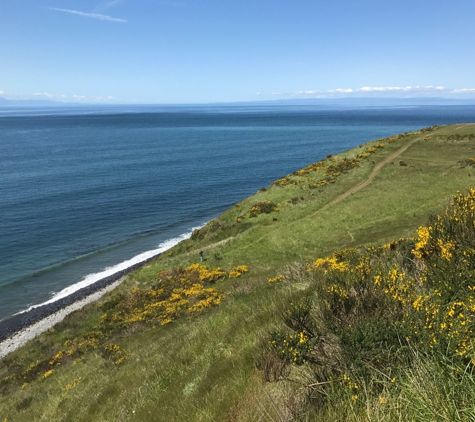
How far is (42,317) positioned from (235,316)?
2916cm

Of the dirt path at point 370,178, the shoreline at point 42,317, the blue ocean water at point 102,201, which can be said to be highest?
the dirt path at point 370,178

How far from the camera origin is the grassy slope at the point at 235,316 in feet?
25.9

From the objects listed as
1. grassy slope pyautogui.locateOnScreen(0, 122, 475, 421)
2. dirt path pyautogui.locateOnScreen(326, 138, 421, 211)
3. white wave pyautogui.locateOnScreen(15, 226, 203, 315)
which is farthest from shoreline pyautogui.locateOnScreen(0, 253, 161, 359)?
dirt path pyautogui.locateOnScreen(326, 138, 421, 211)

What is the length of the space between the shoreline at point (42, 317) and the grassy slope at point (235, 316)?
14.0 ft

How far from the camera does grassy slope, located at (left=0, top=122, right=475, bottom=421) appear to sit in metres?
7.89

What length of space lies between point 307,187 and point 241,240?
17.4m

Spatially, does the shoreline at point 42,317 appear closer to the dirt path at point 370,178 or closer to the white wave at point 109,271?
the white wave at point 109,271

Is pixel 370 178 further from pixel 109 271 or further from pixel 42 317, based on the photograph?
pixel 42 317

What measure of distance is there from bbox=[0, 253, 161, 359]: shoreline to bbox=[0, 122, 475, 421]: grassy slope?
14.0 ft

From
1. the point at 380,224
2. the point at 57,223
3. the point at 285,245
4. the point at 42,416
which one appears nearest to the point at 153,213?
the point at 57,223

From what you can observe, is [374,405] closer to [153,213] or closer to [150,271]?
[150,271]

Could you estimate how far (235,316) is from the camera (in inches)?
458

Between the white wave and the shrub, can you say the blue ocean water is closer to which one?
the white wave

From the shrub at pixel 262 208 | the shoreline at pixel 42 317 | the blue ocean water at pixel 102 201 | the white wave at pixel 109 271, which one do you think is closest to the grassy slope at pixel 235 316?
the shrub at pixel 262 208
